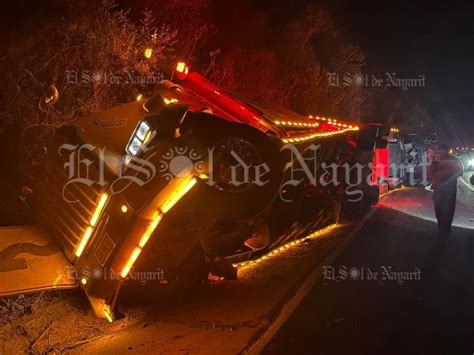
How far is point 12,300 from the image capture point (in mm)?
5000

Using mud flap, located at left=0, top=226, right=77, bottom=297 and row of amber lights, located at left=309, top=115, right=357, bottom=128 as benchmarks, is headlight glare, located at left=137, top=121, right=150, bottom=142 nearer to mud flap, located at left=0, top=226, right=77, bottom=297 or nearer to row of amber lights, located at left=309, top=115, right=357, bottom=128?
mud flap, located at left=0, top=226, right=77, bottom=297

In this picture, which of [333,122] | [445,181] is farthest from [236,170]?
[445,181]

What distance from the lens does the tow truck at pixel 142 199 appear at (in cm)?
424

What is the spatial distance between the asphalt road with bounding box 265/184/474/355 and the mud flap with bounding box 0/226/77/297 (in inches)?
88.4

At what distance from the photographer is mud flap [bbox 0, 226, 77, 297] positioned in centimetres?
447

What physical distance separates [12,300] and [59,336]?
0.80 m

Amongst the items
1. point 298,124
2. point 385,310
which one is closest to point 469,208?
point 298,124

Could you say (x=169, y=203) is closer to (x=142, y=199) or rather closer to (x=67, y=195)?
(x=142, y=199)

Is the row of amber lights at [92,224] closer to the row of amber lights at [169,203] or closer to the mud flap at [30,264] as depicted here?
the mud flap at [30,264]

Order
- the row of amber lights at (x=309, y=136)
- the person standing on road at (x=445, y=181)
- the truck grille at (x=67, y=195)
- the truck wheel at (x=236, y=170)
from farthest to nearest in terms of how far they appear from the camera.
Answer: the person standing on road at (x=445, y=181), the row of amber lights at (x=309, y=136), the truck grille at (x=67, y=195), the truck wheel at (x=236, y=170)

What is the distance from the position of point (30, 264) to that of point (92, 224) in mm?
868

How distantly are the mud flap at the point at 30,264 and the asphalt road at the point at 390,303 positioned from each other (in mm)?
2246

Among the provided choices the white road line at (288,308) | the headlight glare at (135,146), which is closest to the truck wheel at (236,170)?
the headlight glare at (135,146)

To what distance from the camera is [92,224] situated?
14.7 ft
